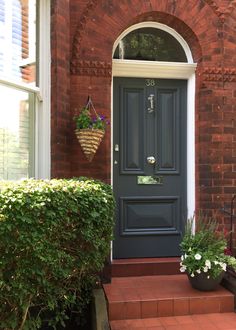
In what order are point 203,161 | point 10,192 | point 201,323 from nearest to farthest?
point 10,192
point 201,323
point 203,161

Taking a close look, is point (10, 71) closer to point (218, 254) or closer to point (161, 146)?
point (161, 146)

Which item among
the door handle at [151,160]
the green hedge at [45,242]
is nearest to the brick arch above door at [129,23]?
the door handle at [151,160]

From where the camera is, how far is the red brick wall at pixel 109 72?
4.43 metres

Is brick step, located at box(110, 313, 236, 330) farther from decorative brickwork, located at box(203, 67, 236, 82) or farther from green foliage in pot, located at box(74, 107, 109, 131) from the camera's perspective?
decorative brickwork, located at box(203, 67, 236, 82)

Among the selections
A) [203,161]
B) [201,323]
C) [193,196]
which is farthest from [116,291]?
[203,161]

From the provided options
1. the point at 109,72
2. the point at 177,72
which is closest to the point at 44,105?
the point at 109,72

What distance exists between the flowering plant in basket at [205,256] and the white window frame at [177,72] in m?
0.73

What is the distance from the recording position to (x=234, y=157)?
4824 mm

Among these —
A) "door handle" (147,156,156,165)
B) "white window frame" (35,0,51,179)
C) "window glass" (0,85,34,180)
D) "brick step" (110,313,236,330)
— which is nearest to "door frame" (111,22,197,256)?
"door handle" (147,156,156,165)

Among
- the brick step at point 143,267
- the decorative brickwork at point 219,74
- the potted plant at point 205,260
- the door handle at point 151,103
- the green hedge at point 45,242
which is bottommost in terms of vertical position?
the brick step at point 143,267

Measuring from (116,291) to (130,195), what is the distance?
122 cm

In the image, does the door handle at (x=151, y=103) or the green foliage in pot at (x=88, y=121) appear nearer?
the green foliage in pot at (x=88, y=121)

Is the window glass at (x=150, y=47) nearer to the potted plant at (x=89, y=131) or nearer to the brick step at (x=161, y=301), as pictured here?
the potted plant at (x=89, y=131)

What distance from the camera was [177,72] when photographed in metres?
4.98
